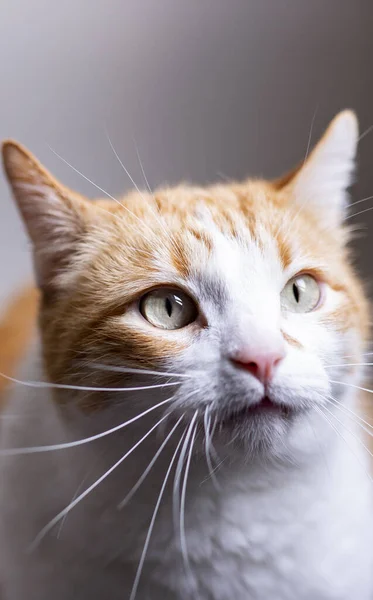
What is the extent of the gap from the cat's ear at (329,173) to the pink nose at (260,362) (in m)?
0.37

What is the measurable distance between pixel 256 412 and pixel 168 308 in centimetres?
19

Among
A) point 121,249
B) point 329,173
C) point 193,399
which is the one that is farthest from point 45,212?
point 329,173

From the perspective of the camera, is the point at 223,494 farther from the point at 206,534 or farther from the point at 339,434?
the point at 339,434

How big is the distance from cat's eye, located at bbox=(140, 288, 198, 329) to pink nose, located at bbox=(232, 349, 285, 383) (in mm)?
116

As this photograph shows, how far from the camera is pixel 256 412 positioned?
0.80m

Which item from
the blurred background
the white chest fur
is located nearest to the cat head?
the white chest fur

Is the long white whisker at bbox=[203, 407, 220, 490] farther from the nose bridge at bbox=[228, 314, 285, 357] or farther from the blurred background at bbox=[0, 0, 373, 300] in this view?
the blurred background at bbox=[0, 0, 373, 300]

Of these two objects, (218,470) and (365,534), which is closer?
(218,470)

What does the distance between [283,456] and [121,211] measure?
0.45 m

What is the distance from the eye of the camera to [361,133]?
51.1 inches

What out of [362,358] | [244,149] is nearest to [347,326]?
[362,358]

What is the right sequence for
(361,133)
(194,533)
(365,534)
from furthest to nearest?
(361,133) → (365,534) → (194,533)

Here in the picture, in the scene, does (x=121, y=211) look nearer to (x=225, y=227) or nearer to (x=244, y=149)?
(x=225, y=227)

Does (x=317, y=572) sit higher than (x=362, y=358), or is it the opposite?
(x=362, y=358)
